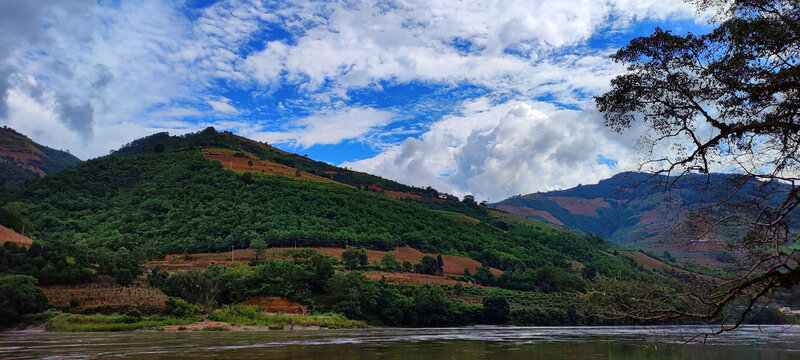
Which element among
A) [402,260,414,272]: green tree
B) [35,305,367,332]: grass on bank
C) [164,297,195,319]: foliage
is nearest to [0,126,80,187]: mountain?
[402,260,414,272]: green tree

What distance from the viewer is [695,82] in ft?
36.3

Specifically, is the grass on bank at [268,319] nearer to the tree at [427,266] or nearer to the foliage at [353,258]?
the foliage at [353,258]

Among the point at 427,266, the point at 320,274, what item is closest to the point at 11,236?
the point at 320,274

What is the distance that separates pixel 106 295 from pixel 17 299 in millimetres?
7737

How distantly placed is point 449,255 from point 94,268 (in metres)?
60.9

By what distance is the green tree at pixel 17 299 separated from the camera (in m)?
41.5

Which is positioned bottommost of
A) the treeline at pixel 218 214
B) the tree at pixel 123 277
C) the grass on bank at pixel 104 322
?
the grass on bank at pixel 104 322

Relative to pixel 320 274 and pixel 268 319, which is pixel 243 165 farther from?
pixel 268 319

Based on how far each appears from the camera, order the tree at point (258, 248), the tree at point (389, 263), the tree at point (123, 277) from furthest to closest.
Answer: the tree at point (389, 263) → the tree at point (258, 248) → the tree at point (123, 277)

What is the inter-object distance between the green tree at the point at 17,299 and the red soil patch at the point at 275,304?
20437mm

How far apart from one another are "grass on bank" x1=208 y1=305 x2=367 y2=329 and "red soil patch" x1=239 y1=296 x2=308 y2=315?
7.23 ft

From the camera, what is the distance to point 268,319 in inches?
2083

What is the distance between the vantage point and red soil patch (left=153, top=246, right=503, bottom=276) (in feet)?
222

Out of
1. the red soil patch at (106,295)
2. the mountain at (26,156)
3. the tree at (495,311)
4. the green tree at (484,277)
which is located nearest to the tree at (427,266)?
the green tree at (484,277)
